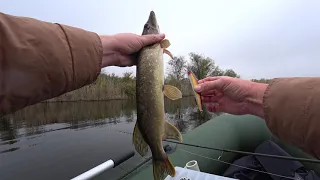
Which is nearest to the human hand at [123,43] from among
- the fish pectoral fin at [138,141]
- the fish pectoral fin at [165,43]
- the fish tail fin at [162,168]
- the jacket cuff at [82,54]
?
the fish pectoral fin at [165,43]

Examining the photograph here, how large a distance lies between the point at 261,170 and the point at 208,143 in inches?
46.9

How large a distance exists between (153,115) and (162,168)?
364mm

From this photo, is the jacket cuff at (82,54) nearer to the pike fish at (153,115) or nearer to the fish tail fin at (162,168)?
the pike fish at (153,115)

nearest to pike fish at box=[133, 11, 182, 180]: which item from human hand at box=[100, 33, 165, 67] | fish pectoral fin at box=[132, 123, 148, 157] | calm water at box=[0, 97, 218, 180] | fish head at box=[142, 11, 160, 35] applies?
fish pectoral fin at box=[132, 123, 148, 157]

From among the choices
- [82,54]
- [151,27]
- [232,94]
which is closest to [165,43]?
[151,27]

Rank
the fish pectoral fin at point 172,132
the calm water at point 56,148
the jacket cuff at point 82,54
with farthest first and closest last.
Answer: the calm water at point 56,148
the fish pectoral fin at point 172,132
the jacket cuff at point 82,54

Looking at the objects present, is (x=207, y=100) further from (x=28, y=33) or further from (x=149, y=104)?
(x=28, y=33)

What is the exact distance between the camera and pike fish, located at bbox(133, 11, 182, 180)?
61.7 inches

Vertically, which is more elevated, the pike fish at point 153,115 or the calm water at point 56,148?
the pike fish at point 153,115

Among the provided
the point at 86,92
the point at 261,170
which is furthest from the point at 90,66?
the point at 86,92

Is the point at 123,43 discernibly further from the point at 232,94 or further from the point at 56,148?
the point at 56,148

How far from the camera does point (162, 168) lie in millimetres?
1594

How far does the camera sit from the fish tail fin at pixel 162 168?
1.58m

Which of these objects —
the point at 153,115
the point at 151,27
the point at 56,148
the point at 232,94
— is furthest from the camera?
the point at 56,148
